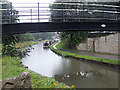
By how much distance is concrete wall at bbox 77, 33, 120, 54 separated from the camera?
13976mm

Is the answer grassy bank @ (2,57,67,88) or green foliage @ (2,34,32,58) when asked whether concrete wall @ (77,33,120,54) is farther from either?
green foliage @ (2,34,32,58)

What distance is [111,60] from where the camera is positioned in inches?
457

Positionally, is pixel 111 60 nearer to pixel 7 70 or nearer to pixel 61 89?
pixel 61 89

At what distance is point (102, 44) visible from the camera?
52.7 ft

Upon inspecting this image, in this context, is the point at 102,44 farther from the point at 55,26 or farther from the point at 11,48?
the point at 11,48

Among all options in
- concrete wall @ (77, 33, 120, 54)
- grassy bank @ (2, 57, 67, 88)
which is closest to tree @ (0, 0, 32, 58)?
grassy bank @ (2, 57, 67, 88)

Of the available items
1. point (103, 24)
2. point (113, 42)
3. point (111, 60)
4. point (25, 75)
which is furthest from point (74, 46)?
point (25, 75)

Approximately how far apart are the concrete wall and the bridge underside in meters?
7.47

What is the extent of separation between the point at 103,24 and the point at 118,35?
7744 millimetres

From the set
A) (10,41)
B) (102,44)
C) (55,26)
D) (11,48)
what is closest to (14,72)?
(10,41)

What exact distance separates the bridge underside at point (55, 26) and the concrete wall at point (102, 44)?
24.5 ft

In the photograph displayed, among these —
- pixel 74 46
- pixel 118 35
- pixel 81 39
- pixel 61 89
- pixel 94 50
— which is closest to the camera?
pixel 61 89

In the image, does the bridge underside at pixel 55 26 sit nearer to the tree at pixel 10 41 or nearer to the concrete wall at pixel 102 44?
the tree at pixel 10 41

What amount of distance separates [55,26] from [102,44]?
438 inches
